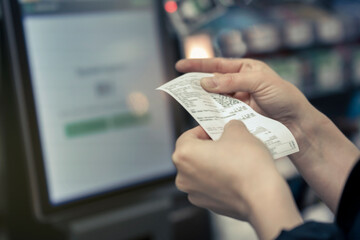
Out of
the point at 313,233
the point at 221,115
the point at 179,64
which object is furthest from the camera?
the point at 179,64

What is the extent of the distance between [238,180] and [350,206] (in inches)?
6.6

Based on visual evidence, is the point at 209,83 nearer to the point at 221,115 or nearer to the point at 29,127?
the point at 221,115

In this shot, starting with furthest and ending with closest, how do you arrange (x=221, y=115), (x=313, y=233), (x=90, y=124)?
1. (x=90, y=124)
2. (x=221, y=115)
3. (x=313, y=233)

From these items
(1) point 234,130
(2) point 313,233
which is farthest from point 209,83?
(2) point 313,233

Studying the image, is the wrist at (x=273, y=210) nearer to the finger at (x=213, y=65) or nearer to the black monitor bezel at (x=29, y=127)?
the finger at (x=213, y=65)

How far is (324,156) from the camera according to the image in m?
0.84

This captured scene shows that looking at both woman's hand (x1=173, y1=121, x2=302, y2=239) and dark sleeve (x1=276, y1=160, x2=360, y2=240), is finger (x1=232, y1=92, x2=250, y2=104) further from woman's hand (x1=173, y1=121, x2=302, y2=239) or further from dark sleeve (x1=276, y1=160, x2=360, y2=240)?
dark sleeve (x1=276, y1=160, x2=360, y2=240)

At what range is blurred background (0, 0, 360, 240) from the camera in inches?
38.5

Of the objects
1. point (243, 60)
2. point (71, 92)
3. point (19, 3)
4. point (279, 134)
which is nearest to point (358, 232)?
point (279, 134)

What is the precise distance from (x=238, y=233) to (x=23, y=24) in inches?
36.1

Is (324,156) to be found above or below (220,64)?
below

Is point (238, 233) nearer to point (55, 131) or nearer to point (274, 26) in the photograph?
point (55, 131)

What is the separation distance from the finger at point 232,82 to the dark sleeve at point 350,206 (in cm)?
28

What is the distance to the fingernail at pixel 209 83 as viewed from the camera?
0.83 meters
